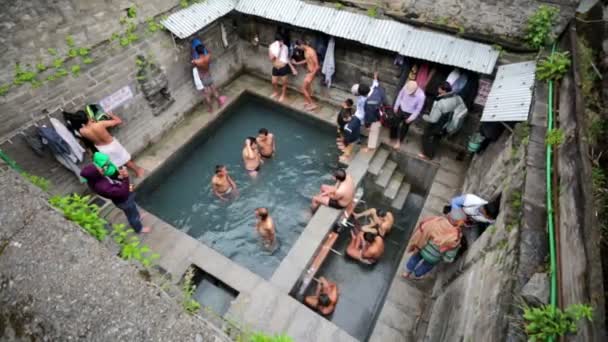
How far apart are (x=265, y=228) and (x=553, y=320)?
16.5 feet

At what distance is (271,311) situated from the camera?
580 centimetres

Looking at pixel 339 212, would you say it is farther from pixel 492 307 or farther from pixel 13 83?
pixel 13 83

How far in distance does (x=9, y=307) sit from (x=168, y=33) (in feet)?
24.7

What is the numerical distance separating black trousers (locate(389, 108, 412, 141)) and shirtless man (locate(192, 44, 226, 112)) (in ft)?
17.6

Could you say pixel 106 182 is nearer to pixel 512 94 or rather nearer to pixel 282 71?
pixel 282 71

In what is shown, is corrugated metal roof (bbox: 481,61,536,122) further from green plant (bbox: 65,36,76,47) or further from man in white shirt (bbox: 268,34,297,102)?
green plant (bbox: 65,36,76,47)

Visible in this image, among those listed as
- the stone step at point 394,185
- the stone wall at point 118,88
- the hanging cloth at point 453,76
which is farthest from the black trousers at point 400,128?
the stone wall at point 118,88

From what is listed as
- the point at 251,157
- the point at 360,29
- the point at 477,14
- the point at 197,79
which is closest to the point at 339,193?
the point at 251,157

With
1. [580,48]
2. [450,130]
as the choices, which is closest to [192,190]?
[450,130]

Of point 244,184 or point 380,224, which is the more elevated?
point 380,224

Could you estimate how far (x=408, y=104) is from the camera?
308 inches

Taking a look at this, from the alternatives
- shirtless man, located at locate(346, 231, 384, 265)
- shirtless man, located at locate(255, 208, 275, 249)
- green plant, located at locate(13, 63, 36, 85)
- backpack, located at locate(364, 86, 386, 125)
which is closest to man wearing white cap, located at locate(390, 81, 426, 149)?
backpack, located at locate(364, 86, 386, 125)

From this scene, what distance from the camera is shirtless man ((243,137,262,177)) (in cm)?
827

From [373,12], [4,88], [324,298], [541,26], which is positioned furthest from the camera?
[373,12]
